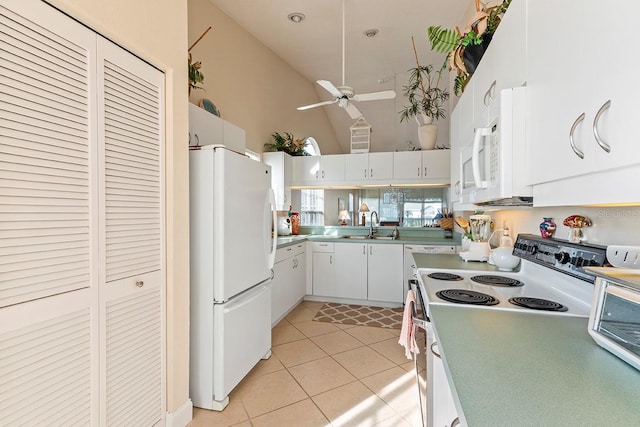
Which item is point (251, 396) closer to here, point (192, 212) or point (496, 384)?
point (192, 212)

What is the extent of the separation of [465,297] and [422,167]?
2.96 meters

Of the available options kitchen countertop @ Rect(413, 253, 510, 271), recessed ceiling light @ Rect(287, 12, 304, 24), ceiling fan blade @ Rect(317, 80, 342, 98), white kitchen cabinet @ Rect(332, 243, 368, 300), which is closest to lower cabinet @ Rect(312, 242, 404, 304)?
white kitchen cabinet @ Rect(332, 243, 368, 300)

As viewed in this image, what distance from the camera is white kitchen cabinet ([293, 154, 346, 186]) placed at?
4309mm

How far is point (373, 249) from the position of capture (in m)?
3.85

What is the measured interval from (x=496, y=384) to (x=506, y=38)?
1218 millimetres

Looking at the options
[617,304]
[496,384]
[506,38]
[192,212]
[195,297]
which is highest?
[506,38]

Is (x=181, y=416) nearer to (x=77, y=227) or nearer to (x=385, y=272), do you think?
(x=77, y=227)

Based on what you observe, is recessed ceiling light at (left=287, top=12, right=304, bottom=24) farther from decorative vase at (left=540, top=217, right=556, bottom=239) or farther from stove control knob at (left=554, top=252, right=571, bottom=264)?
stove control knob at (left=554, top=252, right=571, bottom=264)

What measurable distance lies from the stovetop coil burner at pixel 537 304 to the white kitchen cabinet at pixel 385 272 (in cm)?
249

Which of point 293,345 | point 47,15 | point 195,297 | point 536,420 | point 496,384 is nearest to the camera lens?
point 536,420

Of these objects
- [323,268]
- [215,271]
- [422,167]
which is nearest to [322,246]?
[323,268]

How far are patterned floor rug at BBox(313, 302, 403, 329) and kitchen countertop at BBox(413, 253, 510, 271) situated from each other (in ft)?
3.84

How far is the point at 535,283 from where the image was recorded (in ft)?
5.17

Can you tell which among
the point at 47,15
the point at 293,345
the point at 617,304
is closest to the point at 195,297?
the point at 293,345
